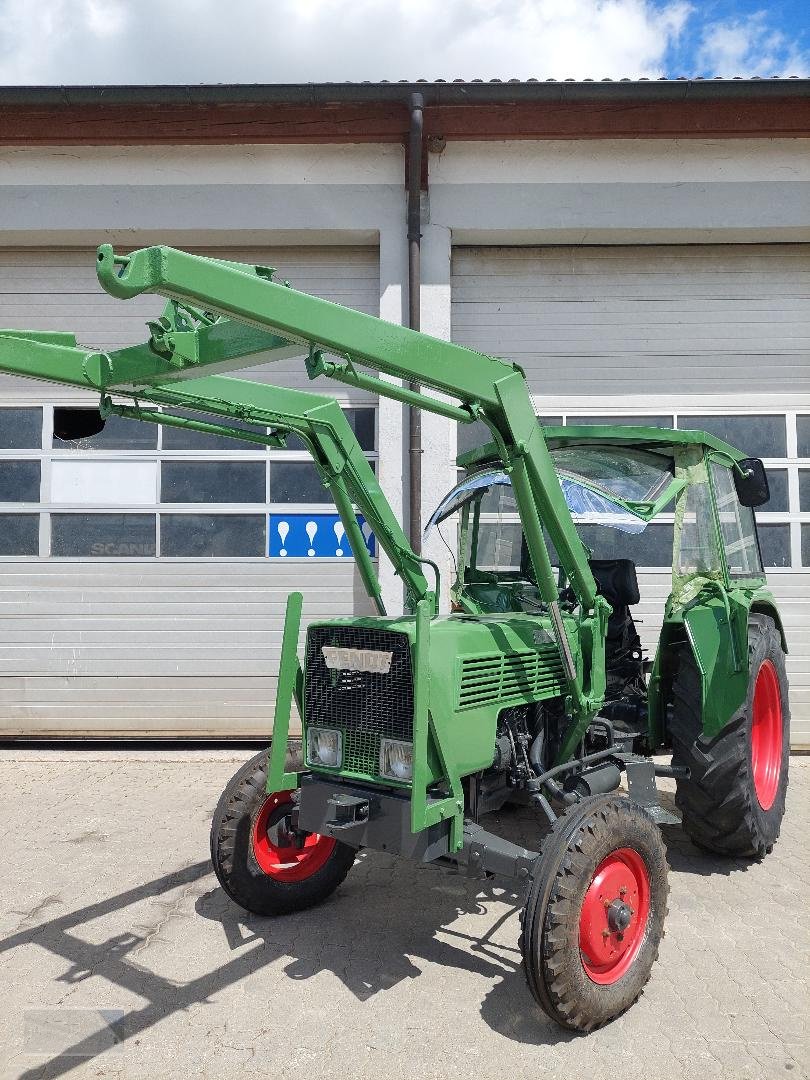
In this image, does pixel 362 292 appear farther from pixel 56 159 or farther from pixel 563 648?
pixel 563 648

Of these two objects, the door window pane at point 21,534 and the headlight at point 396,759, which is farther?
the door window pane at point 21,534

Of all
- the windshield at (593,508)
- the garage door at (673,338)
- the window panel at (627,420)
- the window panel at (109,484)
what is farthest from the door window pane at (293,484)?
the windshield at (593,508)

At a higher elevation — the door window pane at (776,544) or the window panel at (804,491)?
the window panel at (804,491)

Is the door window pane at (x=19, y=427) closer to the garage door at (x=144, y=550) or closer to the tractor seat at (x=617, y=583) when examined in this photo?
the garage door at (x=144, y=550)

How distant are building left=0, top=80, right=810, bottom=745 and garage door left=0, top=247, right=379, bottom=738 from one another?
0.06 feet

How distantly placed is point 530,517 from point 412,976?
185 centimetres

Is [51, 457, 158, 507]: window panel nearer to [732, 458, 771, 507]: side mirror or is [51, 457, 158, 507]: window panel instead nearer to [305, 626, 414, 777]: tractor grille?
[305, 626, 414, 777]: tractor grille

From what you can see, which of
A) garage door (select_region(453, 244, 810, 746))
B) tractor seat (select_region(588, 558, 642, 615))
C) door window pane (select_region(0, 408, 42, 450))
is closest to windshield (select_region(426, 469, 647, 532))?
tractor seat (select_region(588, 558, 642, 615))

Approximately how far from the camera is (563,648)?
143 inches

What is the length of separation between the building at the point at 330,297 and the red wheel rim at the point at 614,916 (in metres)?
4.05

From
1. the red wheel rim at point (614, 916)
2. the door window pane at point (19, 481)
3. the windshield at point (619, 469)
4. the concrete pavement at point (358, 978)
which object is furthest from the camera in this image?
the door window pane at point (19, 481)

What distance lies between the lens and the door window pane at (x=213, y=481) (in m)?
7.59

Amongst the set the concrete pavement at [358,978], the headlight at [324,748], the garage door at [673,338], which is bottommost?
the concrete pavement at [358,978]

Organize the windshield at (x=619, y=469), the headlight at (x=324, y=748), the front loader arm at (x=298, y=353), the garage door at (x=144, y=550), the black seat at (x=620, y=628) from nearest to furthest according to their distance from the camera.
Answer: the front loader arm at (x=298, y=353)
the headlight at (x=324, y=748)
the windshield at (x=619, y=469)
the black seat at (x=620, y=628)
the garage door at (x=144, y=550)
